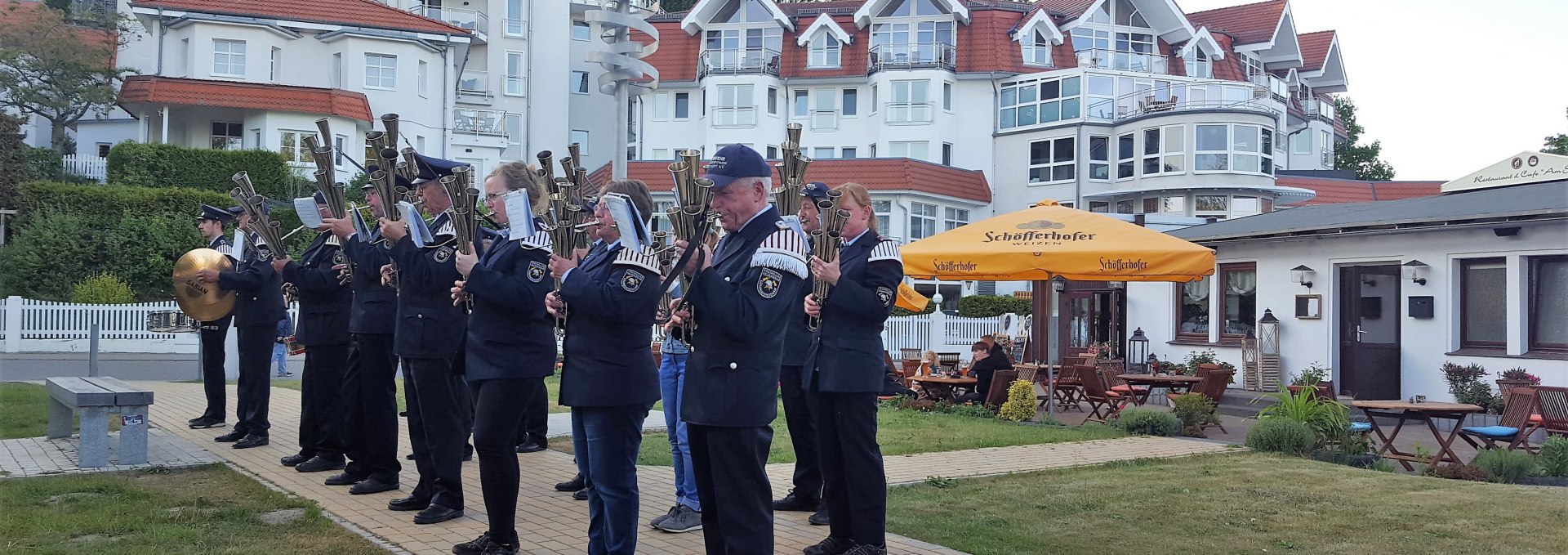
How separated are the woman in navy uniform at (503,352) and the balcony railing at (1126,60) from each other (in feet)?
146

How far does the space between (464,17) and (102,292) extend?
2524 centimetres

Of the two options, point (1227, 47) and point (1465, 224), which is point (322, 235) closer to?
point (1465, 224)

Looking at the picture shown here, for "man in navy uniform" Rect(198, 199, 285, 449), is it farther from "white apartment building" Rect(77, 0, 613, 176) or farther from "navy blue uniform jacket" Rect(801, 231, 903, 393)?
"white apartment building" Rect(77, 0, 613, 176)

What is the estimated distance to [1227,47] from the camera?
→ 51.8 m

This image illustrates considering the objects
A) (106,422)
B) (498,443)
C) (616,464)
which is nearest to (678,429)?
(498,443)

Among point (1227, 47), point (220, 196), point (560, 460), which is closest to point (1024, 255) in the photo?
point (560, 460)

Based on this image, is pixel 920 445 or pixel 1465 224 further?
pixel 1465 224

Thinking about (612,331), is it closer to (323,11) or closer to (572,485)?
(572,485)

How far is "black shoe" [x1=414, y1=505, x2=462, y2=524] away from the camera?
6371 mm

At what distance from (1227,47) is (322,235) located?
1982 inches

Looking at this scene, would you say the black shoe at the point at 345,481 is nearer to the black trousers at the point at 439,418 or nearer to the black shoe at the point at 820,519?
the black trousers at the point at 439,418

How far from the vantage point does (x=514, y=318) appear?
5.48m

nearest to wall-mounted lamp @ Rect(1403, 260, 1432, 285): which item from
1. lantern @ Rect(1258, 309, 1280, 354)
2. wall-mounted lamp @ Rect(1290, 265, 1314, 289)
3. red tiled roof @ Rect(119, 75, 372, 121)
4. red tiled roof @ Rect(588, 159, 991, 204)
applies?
wall-mounted lamp @ Rect(1290, 265, 1314, 289)

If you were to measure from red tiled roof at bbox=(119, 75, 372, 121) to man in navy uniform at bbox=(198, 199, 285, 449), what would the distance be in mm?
31746
